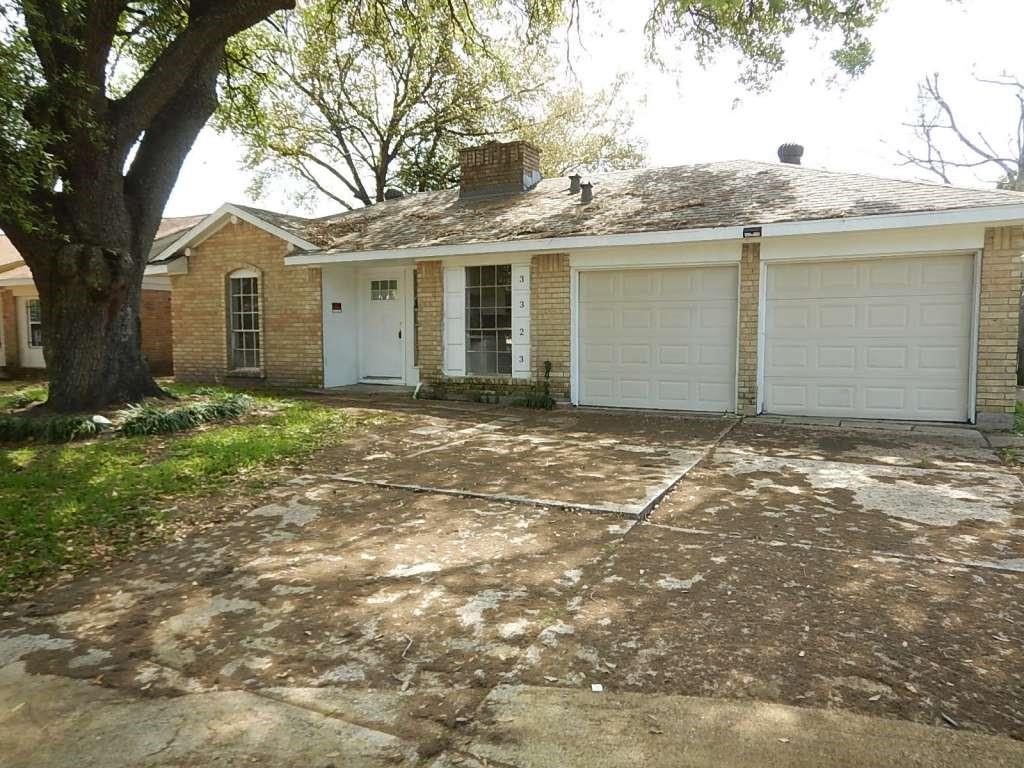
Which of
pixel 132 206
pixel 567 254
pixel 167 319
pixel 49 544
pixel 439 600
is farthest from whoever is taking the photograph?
pixel 167 319

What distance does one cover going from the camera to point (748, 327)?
10.2m

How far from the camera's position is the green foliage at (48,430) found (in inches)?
326

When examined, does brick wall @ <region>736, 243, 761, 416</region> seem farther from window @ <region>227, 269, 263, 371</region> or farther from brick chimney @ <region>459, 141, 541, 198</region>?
window @ <region>227, 269, 263, 371</region>

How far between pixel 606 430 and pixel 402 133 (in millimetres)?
22491

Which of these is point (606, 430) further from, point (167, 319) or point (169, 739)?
point (167, 319)

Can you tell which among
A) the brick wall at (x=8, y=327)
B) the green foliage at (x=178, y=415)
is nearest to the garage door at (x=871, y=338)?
the green foliage at (x=178, y=415)

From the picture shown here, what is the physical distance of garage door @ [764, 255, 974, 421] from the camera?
30.2 ft

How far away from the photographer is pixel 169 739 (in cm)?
257

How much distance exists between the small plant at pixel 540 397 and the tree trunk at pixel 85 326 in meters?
5.79

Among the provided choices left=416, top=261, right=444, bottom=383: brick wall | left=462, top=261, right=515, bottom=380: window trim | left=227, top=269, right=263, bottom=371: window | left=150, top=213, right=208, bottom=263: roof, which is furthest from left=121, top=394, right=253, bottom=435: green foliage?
left=150, top=213, right=208, bottom=263: roof

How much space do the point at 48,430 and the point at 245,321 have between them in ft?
22.0

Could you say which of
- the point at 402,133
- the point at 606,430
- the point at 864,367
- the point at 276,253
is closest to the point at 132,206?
the point at 276,253

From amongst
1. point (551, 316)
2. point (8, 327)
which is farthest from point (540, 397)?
point (8, 327)

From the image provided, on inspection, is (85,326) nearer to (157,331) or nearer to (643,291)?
(643,291)
